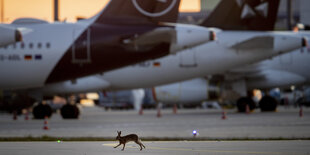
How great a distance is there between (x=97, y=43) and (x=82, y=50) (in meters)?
0.69

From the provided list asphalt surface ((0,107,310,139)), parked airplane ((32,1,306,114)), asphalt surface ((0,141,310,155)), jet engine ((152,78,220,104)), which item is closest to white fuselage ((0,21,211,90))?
parked airplane ((32,1,306,114))

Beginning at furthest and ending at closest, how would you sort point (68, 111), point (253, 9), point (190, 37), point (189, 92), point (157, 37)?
point (189, 92) → point (253, 9) → point (68, 111) → point (190, 37) → point (157, 37)

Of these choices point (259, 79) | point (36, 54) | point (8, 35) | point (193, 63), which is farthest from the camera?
point (259, 79)

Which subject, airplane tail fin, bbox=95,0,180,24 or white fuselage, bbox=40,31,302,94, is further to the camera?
white fuselage, bbox=40,31,302,94

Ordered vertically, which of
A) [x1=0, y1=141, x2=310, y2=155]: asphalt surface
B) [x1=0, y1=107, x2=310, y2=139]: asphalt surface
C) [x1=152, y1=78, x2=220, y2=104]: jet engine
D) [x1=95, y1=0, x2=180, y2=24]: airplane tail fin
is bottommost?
[x1=0, y1=107, x2=310, y2=139]: asphalt surface

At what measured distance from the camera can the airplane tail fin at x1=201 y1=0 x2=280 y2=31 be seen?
2888 centimetres

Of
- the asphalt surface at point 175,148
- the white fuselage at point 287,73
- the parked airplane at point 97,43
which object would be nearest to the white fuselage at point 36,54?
the parked airplane at point 97,43

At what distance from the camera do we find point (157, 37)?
911 inches

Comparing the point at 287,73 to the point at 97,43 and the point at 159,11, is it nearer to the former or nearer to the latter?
the point at 159,11

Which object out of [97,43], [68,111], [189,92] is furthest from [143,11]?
[189,92]

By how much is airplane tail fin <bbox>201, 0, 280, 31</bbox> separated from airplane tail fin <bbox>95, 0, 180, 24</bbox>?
17.9 ft

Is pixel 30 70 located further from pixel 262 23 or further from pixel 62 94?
pixel 262 23

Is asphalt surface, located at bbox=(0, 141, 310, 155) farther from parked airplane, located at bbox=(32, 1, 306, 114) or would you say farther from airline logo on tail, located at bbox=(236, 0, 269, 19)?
airline logo on tail, located at bbox=(236, 0, 269, 19)

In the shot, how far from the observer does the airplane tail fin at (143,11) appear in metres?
23.3
